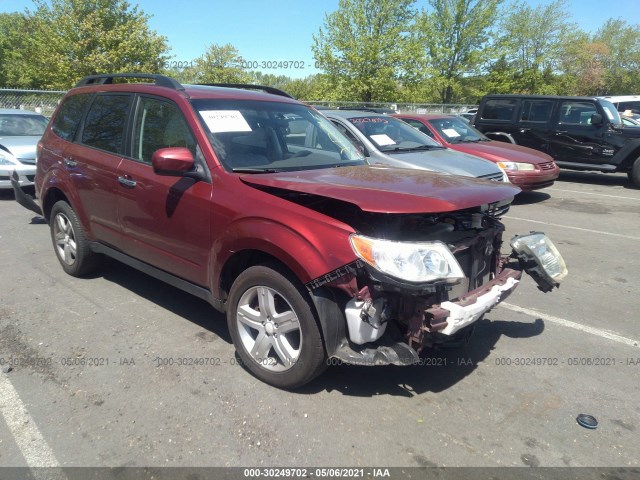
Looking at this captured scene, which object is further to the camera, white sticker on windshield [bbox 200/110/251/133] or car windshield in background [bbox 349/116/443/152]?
car windshield in background [bbox 349/116/443/152]

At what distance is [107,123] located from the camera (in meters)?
4.50

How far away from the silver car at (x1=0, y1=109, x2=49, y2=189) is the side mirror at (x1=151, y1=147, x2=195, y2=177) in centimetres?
682

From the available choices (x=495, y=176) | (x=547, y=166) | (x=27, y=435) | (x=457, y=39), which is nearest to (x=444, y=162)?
(x=495, y=176)

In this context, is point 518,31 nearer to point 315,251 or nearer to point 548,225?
point 548,225

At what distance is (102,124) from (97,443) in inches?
117

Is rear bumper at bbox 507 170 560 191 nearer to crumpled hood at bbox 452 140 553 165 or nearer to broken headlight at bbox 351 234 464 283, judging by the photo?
crumpled hood at bbox 452 140 553 165

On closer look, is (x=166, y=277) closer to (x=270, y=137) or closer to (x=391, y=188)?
(x=270, y=137)

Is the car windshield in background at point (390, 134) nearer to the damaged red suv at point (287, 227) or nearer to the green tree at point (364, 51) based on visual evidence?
the damaged red suv at point (287, 227)

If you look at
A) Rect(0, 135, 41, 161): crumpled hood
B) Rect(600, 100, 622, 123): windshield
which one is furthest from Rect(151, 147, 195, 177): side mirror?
Rect(600, 100, 622, 123): windshield

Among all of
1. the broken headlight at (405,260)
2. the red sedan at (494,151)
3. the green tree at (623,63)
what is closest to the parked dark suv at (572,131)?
the red sedan at (494,151)

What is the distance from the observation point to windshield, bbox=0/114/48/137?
10430mm

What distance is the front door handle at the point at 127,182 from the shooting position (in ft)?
13.1

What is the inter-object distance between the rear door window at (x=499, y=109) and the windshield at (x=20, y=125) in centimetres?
1102

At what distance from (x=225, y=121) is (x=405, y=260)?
1887 millimetres
